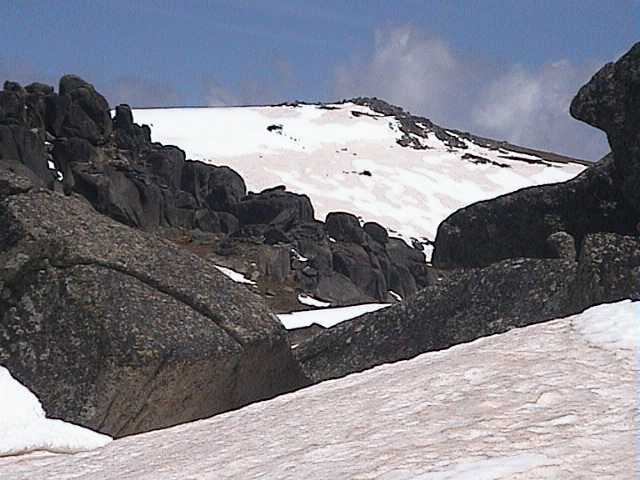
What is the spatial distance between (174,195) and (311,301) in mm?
14817

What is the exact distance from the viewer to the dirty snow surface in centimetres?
392

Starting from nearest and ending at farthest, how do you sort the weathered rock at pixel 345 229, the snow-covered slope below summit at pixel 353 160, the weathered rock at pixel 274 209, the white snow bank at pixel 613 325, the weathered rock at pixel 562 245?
A: the white snow bank at pixel 613 325, the weathered rock at pixel 562 245, the weathered rock at pixel 345 229, the weathered rock at pixel 274 209, the snow-covered slope below summit at pixel 353 160

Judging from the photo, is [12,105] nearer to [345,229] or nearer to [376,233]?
[345,229]

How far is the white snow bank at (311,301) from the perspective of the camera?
37853 mm

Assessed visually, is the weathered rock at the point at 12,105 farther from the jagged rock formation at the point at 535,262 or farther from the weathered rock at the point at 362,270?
the jagged rock formation at the point at 535,262

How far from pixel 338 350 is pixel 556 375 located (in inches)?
221

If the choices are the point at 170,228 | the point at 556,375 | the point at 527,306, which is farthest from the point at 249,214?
the point at 556,375

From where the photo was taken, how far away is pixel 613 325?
19.4 feet

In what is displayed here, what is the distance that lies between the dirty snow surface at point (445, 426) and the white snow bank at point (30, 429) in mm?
272

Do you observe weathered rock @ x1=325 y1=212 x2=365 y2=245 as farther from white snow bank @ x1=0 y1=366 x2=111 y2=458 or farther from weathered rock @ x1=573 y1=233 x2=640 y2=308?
white snow bank @ x1=0 y1=366 x2=111 y2=458

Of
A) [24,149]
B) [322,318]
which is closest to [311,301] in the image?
[24,149]

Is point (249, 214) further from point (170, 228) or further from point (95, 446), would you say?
point (95, 446)

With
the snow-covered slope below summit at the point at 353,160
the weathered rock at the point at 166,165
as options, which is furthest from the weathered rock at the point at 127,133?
the snow-covered slope below summit at the point at 353,160

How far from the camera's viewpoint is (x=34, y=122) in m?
53.2
